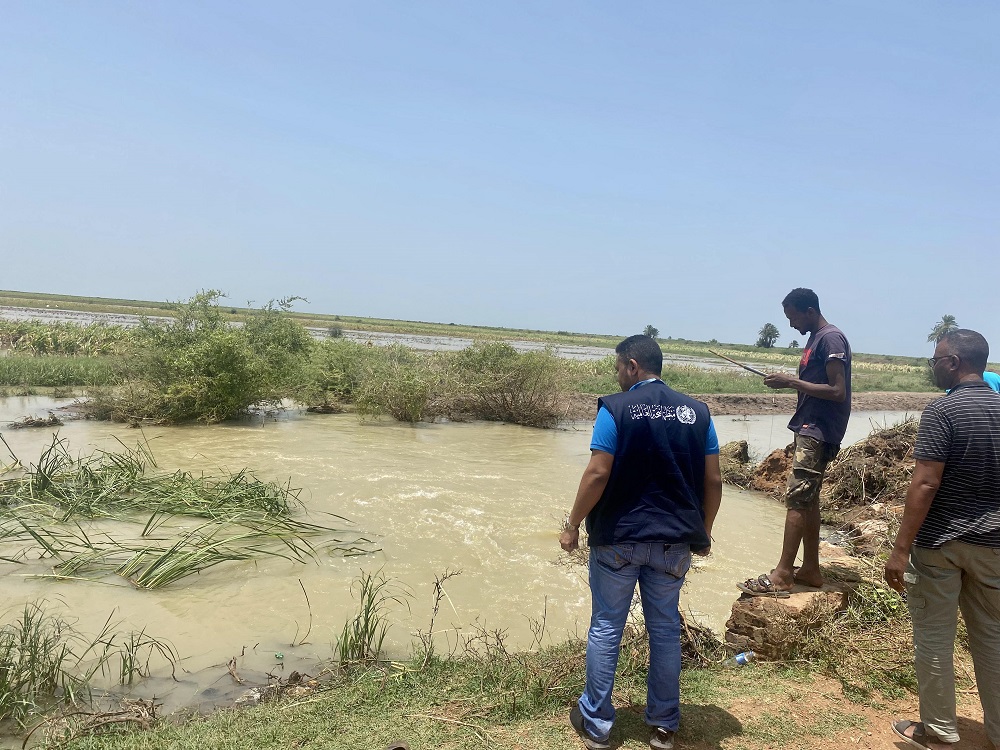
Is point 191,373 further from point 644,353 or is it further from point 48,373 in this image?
point 644,353

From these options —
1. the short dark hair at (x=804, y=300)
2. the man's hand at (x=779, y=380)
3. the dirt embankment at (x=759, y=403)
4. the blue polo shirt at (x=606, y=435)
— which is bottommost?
the dirt embankment at (x=759, y=403)

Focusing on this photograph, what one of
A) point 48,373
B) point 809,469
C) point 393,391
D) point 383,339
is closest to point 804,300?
point 809,469

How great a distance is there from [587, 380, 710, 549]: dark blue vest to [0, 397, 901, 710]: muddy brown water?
2.50 metres

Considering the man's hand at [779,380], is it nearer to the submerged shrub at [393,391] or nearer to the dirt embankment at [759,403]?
the submerged shrub at [393,391]

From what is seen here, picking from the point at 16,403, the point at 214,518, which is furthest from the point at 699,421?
the point at 16,403

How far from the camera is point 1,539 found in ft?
20.4

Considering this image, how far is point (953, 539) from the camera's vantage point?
2992 millimetres

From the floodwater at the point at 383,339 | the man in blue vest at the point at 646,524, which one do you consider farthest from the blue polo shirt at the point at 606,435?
the floodwater at the point at 383,339

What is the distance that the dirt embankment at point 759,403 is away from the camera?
1964cm

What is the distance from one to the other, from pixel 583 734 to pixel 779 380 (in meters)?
2.64

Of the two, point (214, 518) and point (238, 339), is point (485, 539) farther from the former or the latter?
point (238, 339)

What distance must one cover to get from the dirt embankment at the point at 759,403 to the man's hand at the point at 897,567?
573 inches

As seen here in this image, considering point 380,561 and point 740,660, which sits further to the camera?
point 380,561

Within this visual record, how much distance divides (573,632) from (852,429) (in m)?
17.9
